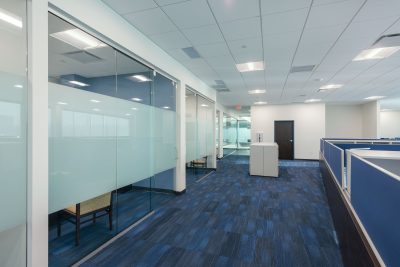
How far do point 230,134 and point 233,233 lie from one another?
1082 cm

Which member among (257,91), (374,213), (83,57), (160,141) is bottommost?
(374,213)

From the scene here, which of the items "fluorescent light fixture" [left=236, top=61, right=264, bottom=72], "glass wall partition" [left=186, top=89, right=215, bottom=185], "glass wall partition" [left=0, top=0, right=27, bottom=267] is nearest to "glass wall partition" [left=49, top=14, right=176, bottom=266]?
"glass wall partition" [left=0, top=0, right=27, bottom=267]

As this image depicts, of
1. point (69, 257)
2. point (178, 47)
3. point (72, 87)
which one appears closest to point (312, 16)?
point (178, 47)

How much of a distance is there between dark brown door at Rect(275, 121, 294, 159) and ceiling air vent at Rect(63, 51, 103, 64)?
932 cm

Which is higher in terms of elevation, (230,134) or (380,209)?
(230,134)

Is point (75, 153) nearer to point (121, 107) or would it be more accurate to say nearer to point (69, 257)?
point (121, 107)

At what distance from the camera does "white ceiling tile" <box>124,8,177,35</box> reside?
2572 mm

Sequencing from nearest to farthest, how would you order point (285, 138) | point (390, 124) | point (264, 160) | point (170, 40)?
point (170, 40) < point (264, 160) < point (285, 138) < point (390, 124)

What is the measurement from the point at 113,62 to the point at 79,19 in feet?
2.29

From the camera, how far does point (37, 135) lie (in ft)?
5.54

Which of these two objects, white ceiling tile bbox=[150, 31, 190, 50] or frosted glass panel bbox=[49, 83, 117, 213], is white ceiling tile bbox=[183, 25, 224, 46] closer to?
white ceiling tile bbox=[150, 31, 190, 50]

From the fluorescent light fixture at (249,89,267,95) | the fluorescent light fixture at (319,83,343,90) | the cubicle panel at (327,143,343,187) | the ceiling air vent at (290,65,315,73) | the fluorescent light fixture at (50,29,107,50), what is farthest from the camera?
the fluorescent light fixture at (249,89,267,95)

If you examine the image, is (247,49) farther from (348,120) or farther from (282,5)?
(348,120)

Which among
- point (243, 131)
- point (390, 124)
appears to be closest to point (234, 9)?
point (243, 131)
